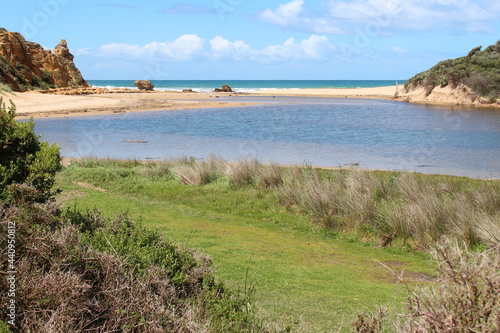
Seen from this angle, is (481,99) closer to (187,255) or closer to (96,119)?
(96,119)

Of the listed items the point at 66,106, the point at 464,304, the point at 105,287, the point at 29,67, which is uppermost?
the point at 29,67

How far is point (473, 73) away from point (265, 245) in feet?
142

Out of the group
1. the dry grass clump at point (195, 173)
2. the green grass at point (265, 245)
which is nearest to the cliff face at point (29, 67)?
the dry grass clump at point (195, 173)

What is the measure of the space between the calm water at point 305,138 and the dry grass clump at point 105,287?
10710mm

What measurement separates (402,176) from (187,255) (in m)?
7.84

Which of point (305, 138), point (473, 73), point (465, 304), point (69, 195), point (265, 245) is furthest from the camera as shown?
point (473, 73)

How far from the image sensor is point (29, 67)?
50.6 m

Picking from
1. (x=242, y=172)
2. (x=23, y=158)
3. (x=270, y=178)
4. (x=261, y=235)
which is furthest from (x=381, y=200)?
(x=23, y=158)

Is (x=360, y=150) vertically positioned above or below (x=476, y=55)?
below

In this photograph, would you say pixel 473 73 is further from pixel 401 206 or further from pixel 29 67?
pixel 29 67

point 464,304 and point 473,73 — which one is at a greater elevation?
point 473,73

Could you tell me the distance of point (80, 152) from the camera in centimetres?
1831

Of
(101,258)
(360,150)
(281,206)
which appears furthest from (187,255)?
(360,150)

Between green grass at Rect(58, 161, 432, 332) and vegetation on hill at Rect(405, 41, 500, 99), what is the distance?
→ 126 ft
